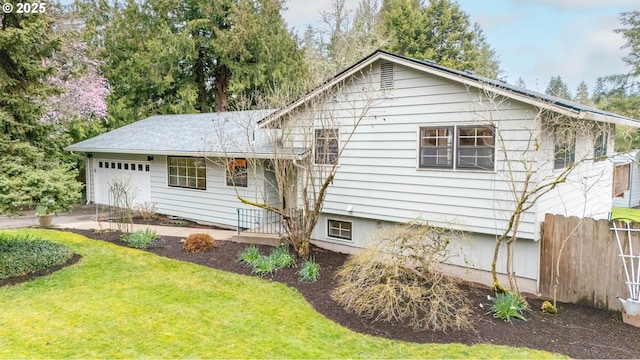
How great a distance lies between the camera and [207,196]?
1310 cm

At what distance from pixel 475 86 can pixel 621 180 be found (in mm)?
16455

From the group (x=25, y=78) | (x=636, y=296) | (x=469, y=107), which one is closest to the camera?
(x=636, y=296)

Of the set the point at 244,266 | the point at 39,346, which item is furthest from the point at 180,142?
the point at 39,346

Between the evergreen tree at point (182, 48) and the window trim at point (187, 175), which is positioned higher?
the evergreen tree at point (182, 48)

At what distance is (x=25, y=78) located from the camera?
8.39 m

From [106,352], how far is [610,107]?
30.8m

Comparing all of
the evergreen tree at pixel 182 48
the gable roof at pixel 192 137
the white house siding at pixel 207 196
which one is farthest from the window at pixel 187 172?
the evergreen tree at pixel 182 48

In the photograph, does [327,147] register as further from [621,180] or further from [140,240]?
[621,180]

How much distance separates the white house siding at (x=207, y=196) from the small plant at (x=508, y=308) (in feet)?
22.5

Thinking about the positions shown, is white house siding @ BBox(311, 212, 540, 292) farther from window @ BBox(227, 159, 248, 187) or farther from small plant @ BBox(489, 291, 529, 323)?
window @ BBox(227, 159, 248, 187)

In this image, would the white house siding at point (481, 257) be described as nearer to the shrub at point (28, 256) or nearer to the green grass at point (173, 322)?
the green grass at point (173, 322)

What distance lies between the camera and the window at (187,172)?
13.2 meters

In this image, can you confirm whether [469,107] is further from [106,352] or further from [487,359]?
[106,352]

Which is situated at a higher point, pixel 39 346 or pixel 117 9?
pixel 117 9
